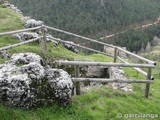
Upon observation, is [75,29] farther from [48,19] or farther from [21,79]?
[21,79]

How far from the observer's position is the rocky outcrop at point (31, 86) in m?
8.66

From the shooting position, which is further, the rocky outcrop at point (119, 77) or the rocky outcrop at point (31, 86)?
the rocky outcrop at point (119, 77)

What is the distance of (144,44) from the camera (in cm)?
18112

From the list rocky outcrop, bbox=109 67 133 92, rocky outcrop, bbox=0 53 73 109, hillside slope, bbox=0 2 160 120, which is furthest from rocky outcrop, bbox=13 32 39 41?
rocky outcrop, bbox=0 53 73 109

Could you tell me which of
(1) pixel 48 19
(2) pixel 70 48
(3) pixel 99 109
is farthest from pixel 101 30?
(3) pixel 99 109

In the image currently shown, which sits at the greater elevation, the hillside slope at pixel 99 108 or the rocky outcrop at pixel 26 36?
the rocky outcrop at pixel 26 36

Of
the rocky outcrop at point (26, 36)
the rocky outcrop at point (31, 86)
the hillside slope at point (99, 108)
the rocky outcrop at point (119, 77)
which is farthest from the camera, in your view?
A: the rocky outcrop at point (26, 36)

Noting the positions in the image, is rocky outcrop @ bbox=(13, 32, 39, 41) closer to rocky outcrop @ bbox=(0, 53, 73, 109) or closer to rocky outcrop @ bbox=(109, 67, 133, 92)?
rocky outcrop @ bbox=(109, 67, 133, 92)

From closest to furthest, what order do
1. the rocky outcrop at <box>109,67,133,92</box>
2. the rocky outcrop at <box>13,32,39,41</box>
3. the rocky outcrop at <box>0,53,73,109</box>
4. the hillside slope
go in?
the rocky outcrop at <box>0,53,73,109</box>, the hillside slope, the rocky outcrop at <box>109,67,133,92</box>, the rocky outcrop at <box>13,32,39,41</box>

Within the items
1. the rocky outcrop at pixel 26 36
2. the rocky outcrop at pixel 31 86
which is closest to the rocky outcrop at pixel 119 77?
the rocky outcrop at pixel 31 86

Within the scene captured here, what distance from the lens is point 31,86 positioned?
29.5 ft

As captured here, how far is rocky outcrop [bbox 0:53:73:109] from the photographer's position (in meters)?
8.66

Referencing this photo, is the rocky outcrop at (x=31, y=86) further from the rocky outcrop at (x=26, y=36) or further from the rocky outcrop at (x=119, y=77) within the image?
the rocky outcrop at (x=26, y=36)

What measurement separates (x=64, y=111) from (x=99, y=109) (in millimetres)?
1383
